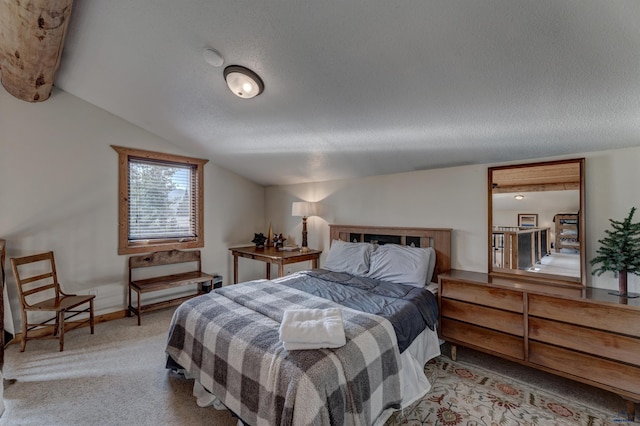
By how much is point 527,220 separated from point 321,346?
90.9 inches

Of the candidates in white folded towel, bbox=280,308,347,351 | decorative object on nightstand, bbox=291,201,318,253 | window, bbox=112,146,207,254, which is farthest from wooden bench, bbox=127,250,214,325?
white folded towel, bbox=280,308,347,351

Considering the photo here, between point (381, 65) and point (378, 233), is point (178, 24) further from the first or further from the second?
point (378, 233)

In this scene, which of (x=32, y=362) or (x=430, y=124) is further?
(x=32, y=362)

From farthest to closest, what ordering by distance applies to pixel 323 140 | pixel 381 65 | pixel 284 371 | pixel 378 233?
pixel 378 233 < pixel 323 140 < pixel 381 65 < pixel 284 371

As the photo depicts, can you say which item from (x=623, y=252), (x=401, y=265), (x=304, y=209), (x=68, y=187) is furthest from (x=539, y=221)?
(x=68, y=187)

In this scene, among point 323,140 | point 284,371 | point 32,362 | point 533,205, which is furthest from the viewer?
point 323,140

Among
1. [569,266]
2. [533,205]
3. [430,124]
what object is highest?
[430,124]

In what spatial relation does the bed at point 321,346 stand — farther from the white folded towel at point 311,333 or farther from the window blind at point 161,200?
the window blind at point 161,200

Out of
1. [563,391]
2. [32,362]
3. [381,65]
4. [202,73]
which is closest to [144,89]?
[202,73]

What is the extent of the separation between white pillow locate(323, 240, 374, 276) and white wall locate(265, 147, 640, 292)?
492 mm

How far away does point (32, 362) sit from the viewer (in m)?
2.38

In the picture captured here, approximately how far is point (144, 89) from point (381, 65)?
7.55ft

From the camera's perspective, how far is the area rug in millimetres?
1756

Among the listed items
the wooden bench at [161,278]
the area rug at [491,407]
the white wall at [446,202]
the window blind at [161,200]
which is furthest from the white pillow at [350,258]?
the window blind at [161,200]
